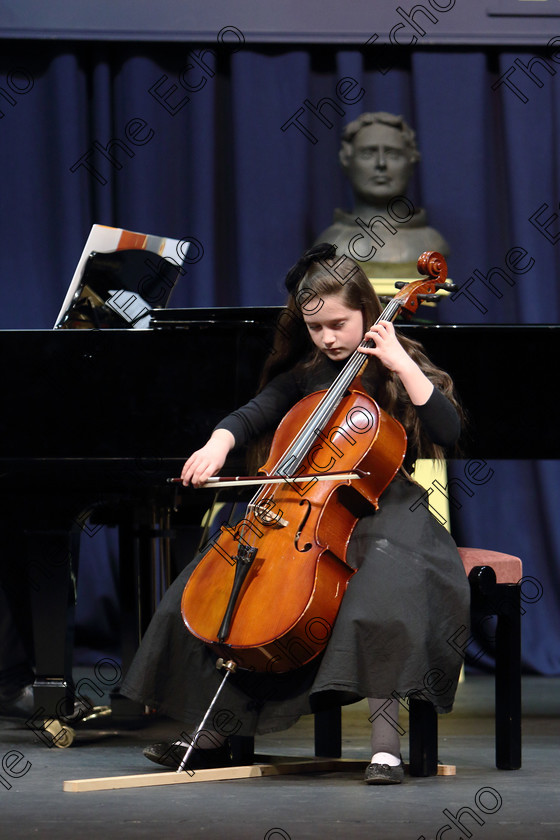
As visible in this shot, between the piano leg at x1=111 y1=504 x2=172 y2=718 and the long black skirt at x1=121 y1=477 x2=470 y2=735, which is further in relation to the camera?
the piano leg at x1=111 y1=504 x2=172 y2=718

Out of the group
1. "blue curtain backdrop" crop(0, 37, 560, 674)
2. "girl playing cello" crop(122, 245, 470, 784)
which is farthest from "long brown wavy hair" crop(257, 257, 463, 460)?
"blue curtain backdrop" crop(0, 37, 560, 674)

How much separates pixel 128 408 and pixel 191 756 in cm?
79

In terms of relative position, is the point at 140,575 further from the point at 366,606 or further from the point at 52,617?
the point at 366,606

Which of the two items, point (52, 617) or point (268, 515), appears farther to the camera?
point (52, 617)

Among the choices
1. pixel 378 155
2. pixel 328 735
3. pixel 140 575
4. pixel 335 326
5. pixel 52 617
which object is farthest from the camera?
pixel 378 155

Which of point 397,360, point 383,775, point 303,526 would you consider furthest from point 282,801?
point 397,360

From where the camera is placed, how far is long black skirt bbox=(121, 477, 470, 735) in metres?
2.00

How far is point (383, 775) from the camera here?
6.64 ft

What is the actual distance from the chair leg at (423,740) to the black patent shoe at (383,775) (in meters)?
0.09

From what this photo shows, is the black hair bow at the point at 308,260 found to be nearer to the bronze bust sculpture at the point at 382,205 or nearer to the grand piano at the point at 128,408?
the grand piano at the point at 128,408

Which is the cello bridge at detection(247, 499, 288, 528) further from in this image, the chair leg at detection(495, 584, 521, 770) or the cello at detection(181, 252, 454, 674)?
the chair leg at detection(495, 584, 521, 770)

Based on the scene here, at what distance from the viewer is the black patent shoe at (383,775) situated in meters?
2.03

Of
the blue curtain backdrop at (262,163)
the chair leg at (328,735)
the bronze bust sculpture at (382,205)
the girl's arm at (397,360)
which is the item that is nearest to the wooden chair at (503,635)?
the chair leg at (328,735)

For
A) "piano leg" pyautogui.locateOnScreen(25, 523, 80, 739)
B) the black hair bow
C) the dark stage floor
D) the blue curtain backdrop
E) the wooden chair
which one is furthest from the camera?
the blue curtain backdrop
